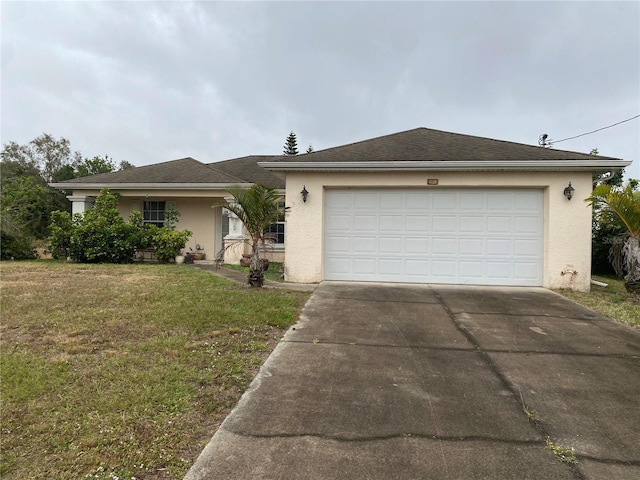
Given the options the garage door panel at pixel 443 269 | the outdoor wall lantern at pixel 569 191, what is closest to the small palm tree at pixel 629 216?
the outdoor wall lantern at pixel 569 191

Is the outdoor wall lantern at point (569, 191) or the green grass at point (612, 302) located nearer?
the green grass at point (612, 302)

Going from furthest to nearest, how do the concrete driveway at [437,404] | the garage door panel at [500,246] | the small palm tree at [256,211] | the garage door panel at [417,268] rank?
1. the garage door panel at [417,268]
2. the garage door panel at [500,246]
3. the small palm tree at [256,211]
4. the concrete driveway at [437,404]

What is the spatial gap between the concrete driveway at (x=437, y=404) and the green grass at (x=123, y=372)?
34cm

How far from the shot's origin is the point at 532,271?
28.8ft

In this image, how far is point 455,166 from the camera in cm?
854

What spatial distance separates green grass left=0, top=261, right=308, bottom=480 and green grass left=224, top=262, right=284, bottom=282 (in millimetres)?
2186

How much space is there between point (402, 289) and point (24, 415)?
6911mm

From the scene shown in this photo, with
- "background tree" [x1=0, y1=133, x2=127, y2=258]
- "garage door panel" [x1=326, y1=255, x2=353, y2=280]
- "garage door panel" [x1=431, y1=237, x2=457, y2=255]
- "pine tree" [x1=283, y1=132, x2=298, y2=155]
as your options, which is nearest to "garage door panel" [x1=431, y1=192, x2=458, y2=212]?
"garage door panel" [x1=431, y1=237, x2=457, y2=255]

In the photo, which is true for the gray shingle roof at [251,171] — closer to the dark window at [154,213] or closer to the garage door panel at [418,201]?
the dark window at [154,213]

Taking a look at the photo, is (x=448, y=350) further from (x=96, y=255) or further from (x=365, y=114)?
(x=365, y=114)

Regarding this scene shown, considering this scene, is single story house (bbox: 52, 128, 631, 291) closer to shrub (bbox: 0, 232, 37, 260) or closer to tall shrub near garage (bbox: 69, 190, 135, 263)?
tall shrub near garage (bbox: 69, 190, 135, 263)

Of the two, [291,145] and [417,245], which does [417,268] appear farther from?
[291,145]

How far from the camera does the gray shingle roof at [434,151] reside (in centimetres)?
861

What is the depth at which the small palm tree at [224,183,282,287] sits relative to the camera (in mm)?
7984
